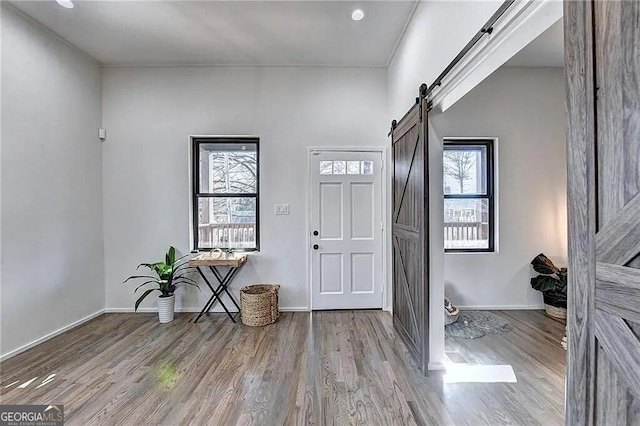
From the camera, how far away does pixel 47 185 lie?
3.13 metres

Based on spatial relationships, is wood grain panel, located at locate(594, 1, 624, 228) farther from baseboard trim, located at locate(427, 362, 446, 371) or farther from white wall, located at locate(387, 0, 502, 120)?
baseboard trim, located at locate(427, 362, 446, 371)

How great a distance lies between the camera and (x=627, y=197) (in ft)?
2.68

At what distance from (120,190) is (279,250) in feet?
7.32

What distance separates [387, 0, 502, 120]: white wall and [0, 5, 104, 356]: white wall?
377 cm

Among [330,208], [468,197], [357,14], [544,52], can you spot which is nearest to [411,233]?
[330,208]

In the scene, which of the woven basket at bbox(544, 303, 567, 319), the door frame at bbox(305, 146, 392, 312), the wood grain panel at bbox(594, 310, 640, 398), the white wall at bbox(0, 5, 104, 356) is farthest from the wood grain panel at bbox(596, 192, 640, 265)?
the white wall at bbox(0, 5, 104, 356)

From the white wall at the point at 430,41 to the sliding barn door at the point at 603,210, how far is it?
864mm

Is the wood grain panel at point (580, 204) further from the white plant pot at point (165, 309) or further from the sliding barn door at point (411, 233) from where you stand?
the white plant pot at point (165, 309)

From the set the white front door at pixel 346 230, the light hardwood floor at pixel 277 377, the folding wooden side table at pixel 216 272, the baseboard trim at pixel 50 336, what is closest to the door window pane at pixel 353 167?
the white front door at pixel 346 230

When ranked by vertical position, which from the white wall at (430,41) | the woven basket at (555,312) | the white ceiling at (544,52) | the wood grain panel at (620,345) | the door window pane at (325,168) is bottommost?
the woven basket at (555,312)

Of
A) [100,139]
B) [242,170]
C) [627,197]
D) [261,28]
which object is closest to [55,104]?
[100,139]

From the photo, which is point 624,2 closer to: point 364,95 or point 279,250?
point 364,95

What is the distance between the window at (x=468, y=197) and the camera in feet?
13.1

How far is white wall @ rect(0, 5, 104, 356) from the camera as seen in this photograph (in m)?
2.78
